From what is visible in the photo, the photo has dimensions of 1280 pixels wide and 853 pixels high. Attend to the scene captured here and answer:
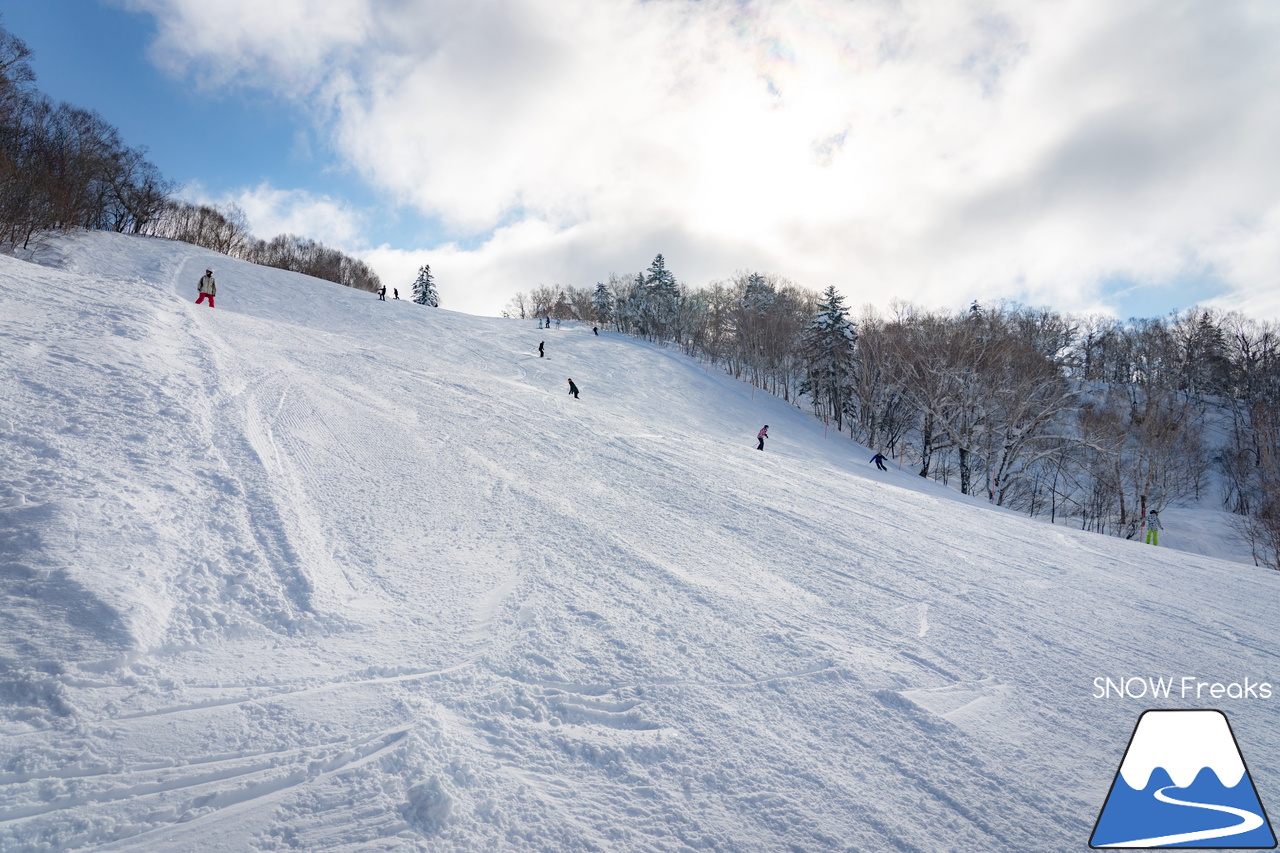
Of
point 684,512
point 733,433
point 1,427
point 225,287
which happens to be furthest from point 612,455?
point 225,287

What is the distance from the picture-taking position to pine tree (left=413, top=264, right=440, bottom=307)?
7406cm

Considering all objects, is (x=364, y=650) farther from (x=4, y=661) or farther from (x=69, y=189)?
(x=69, y=189)

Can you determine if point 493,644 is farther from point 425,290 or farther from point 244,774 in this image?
point 425,290

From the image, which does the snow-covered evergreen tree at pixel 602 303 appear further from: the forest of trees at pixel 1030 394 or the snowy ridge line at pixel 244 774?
the snowy ridge line at pixel 244 774

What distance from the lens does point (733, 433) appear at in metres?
23.8

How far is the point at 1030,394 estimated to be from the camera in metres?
30.1

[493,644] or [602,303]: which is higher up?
[602,303]

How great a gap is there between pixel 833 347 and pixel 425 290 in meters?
59.9

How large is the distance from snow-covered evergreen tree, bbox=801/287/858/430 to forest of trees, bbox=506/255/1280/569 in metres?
0.11

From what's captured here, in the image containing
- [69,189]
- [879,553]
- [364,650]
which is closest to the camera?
[364,650]

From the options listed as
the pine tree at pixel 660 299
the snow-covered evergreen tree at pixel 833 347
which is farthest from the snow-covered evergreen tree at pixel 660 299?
the snow-covered evergreen tree at pixel 833 347

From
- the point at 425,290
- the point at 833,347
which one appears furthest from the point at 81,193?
the point at 833,347

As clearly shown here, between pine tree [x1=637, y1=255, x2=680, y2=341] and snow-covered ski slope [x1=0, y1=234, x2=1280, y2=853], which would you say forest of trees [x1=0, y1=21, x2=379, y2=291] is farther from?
pine tree [x1=637, y1=255, x2=680, y2=341]

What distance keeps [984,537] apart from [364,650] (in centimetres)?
1072
